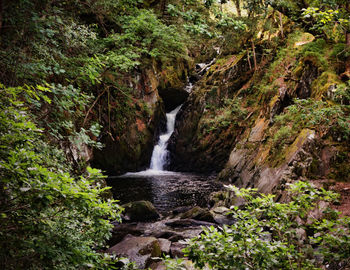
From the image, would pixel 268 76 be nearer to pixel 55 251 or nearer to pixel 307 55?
pixel 307 55

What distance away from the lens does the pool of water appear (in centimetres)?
1048

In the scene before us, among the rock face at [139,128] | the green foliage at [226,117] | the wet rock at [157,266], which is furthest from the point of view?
the green foliage at [226,117]

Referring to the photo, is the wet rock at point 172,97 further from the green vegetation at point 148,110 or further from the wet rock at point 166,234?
the wet rock at point 166,234

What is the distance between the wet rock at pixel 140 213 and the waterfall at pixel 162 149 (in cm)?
959

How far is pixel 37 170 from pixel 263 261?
7.30ft

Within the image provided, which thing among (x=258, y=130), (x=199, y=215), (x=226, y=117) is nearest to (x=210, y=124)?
(x=226, y=117)

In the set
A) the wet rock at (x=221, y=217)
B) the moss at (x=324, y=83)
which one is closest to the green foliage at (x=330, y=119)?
the moss at (x=324, y=83)

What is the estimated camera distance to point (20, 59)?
3.74m

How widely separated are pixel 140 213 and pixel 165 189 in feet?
13.0

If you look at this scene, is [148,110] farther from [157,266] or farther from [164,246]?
[157,266]

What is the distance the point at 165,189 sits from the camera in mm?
12422

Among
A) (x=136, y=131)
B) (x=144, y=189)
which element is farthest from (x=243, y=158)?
(x=136, y=131)

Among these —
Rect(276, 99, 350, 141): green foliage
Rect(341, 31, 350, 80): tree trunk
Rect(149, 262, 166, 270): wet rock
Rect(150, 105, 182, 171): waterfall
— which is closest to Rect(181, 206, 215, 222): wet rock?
Rect(149, 262, 166, 270): wet rock

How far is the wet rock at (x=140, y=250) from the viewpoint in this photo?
530 cm
